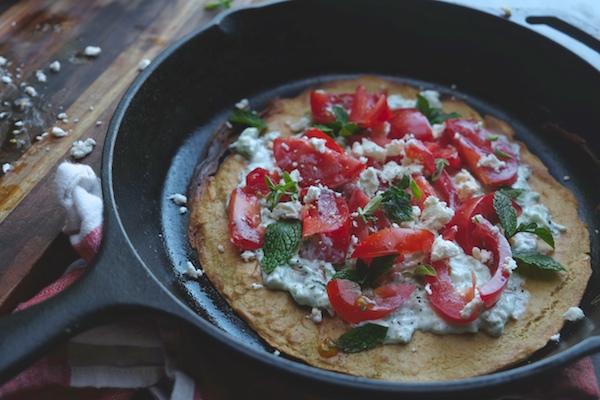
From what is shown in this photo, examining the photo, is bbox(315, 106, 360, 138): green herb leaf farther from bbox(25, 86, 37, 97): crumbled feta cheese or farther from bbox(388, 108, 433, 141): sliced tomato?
bbox(25, 86, 37, 97): crumbled feta cheese

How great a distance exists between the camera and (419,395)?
5.39ft

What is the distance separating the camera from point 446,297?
2.18m

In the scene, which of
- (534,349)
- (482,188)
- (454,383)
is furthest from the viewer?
(482,188)

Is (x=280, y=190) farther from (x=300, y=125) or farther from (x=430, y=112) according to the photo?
(x=430, y=112)

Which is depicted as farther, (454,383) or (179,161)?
(179,161)

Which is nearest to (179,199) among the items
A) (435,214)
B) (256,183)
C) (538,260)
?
(256,183)

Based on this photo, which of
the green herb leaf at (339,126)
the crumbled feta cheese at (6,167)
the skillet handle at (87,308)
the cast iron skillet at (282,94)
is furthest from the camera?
the green herb leaf at (339,126)

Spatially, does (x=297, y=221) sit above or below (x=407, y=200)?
below

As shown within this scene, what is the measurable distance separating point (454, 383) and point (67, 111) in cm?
211

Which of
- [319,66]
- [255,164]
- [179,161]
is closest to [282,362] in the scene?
[255,164]

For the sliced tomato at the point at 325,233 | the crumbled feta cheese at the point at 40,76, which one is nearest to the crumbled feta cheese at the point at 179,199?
the sliced tomato at the point at 325,233

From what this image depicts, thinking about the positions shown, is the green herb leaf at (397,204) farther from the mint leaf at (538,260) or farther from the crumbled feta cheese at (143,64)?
the crumbled feta cheese at (143,64)

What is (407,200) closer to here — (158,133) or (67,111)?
(158,133)

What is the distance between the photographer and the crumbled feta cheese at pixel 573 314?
7.30ft
